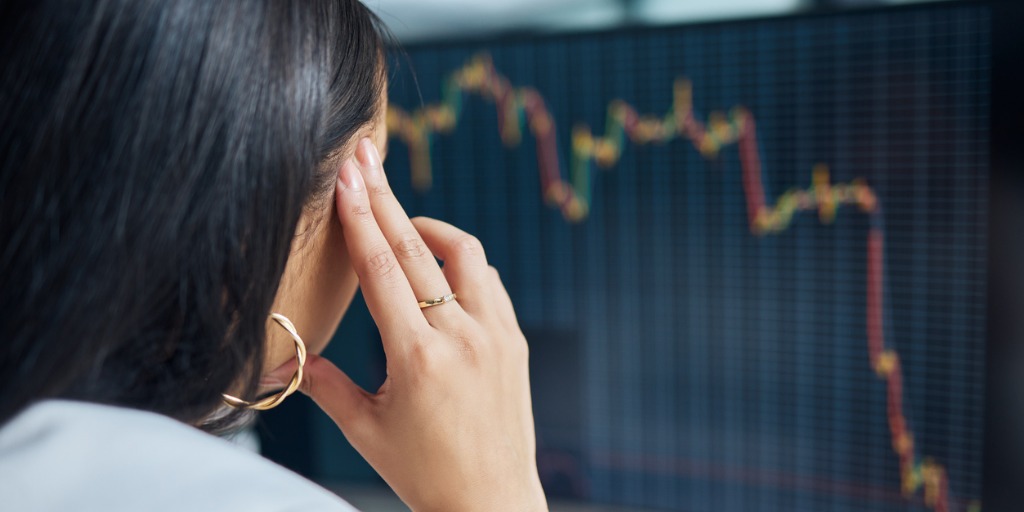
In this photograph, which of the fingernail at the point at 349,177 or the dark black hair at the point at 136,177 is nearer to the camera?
the dark black hair at the point at 136,177

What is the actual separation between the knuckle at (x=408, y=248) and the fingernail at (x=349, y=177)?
42 millimetres

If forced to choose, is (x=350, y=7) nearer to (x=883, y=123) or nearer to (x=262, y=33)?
(x=262, y=33)

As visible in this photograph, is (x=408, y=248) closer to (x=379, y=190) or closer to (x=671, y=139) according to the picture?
(x=379, y=190)

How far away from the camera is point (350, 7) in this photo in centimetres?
37

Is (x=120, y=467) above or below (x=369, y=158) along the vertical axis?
below

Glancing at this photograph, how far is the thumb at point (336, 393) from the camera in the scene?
1.51 ft

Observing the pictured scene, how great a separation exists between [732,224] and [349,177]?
0.38 metres

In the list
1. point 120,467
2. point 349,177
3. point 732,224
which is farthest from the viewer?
point 732,224

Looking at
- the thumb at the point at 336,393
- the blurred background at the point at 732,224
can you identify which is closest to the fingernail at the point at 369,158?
the thumb at the point at 336,393

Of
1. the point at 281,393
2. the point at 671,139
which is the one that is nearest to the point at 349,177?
the point at 281,393

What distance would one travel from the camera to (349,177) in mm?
405

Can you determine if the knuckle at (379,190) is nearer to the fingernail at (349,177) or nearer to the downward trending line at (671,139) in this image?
the fingernail at (349,177)

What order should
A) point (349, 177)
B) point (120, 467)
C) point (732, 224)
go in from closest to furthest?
1. point (120, 467)
2. point (349, 177)
3. point (732, 224)

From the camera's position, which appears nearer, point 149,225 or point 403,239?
point 149,225
